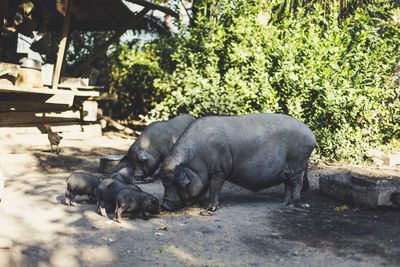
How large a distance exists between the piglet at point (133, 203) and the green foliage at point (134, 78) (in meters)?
10.2

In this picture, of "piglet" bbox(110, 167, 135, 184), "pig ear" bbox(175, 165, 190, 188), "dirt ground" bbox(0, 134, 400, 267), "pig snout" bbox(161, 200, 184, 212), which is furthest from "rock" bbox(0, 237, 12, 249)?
"pig ear" bbox(175, 165, 190, 188)

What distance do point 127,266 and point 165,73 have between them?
10.7 meters

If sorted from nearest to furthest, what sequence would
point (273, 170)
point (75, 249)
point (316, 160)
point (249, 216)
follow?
1. point (75, 249)
2. point (249, 216)
3. point (273, 170)
4. point (316, 160)

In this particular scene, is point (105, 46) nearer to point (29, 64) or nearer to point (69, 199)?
point (29, 64)

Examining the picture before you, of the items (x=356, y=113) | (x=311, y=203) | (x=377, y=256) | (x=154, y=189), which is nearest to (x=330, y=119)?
(x=356, y=113)

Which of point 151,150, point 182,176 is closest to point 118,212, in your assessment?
point 182,176

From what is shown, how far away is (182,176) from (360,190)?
279 cm

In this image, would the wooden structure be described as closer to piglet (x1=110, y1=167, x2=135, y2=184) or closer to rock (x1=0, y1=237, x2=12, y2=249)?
piglet (x1=110, y1=167, x2=135, y2=184)

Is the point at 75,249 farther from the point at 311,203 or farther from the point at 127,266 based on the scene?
the point at 311,203

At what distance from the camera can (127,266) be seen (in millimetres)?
4086

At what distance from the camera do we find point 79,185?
613cm

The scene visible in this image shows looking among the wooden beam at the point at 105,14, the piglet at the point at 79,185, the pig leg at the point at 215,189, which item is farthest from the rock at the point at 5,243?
the wooden beam at the point at 105,14

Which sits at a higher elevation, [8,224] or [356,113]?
[356,113]

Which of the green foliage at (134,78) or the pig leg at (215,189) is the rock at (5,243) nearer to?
the pig leg at (215,189)
